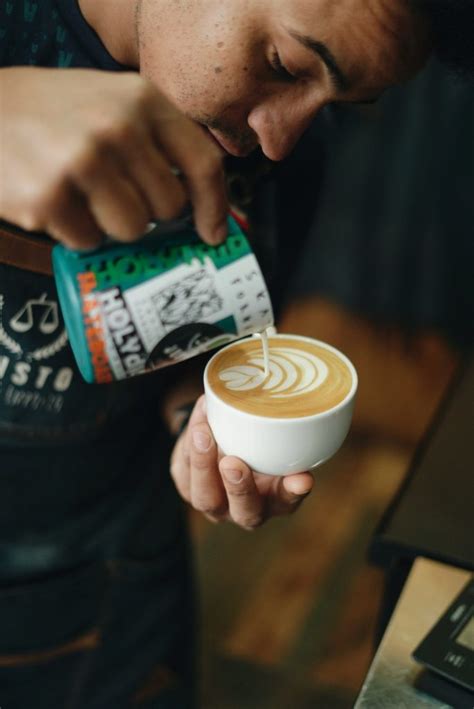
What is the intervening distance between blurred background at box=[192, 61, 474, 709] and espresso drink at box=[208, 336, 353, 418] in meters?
1.16

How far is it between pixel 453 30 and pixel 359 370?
208cm

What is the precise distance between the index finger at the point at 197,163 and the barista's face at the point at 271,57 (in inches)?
11.0

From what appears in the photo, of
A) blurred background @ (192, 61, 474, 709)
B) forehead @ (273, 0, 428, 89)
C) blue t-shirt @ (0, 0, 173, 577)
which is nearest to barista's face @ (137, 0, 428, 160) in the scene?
forehead @ (273, 0, 428, 89)

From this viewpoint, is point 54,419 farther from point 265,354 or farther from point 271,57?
point 271,57

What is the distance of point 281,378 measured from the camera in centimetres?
93

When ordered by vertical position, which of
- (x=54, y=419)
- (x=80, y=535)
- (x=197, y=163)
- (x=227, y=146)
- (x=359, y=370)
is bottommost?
(x=359, y=370)

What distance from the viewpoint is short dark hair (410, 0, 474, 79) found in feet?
3.03

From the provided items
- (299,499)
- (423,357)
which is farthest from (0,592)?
(423,357)

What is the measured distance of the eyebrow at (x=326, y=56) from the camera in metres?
0.90

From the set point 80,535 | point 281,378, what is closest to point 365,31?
Result: point 281,378

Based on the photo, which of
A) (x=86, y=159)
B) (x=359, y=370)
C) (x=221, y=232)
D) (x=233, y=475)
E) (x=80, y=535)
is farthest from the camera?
(x=359, y=370)

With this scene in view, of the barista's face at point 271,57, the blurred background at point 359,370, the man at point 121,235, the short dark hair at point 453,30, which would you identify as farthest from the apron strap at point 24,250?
the blurred background at point 359,370

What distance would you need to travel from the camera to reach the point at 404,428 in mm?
2900

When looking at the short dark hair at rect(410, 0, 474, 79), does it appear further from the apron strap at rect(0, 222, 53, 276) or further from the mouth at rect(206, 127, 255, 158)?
the apron strap at rect(0, 222, 53, 276)
